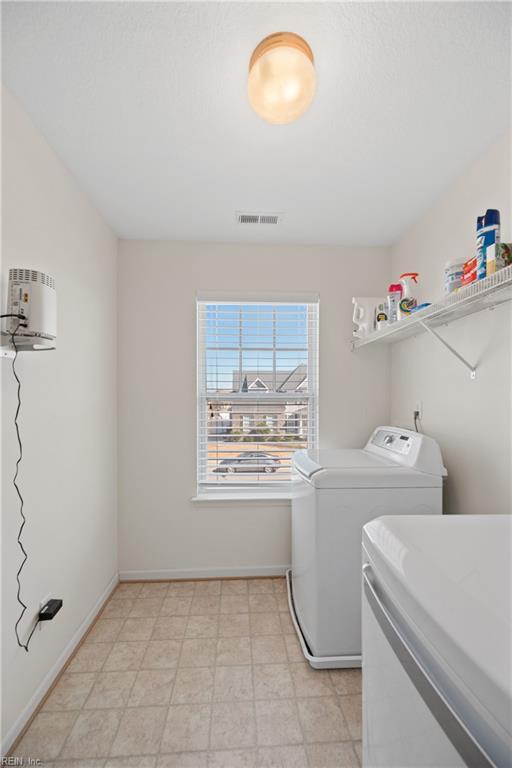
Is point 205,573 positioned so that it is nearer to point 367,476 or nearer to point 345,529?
point 345,529

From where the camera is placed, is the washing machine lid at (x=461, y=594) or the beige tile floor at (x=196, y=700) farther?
the beige tile floor at (x=196, y=700)

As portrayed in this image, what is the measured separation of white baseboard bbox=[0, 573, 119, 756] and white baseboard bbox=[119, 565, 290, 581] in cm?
29

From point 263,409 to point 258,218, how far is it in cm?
135

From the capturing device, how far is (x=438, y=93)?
1.41 metres

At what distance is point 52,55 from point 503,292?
1.82m

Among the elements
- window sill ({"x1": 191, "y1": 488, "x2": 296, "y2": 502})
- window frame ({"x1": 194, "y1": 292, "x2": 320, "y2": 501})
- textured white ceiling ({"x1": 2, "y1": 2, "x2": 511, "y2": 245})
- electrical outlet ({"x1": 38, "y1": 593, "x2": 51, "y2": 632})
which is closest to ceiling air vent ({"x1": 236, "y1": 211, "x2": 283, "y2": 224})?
textured white ceiling ({"x1": 2, "y1": 2, "x2": 511, "y2": 245})

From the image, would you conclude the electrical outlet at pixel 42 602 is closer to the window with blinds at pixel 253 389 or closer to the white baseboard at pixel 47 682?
the white baseboard at pixel 47 682

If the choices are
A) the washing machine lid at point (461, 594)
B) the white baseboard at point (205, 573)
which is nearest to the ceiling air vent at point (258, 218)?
the washing machine lid at point (461, 594)

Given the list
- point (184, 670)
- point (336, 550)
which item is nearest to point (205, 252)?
point (336, 550)

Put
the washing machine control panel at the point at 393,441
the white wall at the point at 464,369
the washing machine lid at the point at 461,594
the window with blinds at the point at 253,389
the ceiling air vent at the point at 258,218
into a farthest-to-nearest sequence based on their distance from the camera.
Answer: the window with blinds at the point at 253,389 < the ceiling air vent at the point at 258,218 < the washing machine control panel at the point at 393,441 < the white wall at the point at 464,369 < the washing machine lid at the point at 461,594

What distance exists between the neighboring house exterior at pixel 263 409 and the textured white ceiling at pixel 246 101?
1172 millimetres

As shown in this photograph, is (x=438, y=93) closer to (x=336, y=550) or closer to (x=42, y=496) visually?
(x=336, y=550)

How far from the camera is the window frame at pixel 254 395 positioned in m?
2.79

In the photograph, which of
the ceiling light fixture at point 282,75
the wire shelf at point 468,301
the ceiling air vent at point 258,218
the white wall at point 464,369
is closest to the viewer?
the ceiling light fixture at point 282,75
